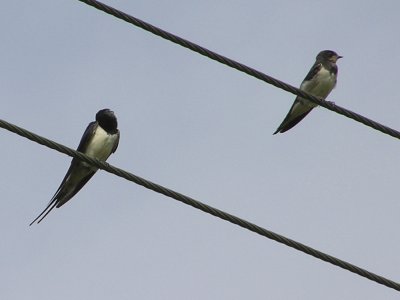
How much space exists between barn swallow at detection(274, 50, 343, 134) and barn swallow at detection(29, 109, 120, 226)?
1.68 m

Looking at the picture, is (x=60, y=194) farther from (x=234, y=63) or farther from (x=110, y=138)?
(x=234, y=63)

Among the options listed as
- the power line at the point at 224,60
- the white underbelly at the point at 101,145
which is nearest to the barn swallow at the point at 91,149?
the white underbelly at the point at 101,145

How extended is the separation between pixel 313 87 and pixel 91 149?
7.56ft

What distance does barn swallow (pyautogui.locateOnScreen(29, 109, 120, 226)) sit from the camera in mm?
9344

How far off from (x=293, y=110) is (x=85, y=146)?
2.13 metres

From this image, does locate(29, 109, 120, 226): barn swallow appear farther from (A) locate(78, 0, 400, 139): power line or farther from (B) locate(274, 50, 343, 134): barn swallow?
(A) locate(78, 0, 400, 139): power line

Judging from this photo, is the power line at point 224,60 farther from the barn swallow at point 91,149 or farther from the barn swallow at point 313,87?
the barn swallow at point 313,87

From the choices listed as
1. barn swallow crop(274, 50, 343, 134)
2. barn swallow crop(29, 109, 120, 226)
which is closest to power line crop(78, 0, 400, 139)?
barn swallow crop(29, 109, 120, 226)

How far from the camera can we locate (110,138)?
9586 millimetres

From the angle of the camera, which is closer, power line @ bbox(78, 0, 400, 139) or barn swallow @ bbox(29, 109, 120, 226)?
power line @ bbox(78, 0, 400, 139)

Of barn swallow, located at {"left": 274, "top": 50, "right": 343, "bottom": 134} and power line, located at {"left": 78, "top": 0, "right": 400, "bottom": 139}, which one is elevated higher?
barn swallow, located at {"left": 274, "top": 50, "right": 343, "bottom": 134}

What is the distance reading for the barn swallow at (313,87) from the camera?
10672 millimetres

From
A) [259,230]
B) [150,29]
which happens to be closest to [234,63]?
[150,29]

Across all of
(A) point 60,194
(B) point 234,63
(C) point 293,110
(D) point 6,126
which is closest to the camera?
(D) point 6,126
